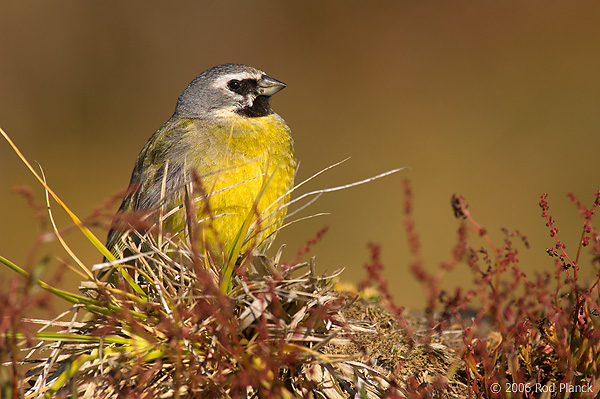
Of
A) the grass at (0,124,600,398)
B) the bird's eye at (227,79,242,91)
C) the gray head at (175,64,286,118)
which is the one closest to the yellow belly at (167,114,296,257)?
the gray head at (175,64,286,118)

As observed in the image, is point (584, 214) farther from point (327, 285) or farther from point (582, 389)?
point (327, 285)

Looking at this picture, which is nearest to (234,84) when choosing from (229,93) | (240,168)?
(229,93)

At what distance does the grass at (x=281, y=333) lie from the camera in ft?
5.59

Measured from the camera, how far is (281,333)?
187cm

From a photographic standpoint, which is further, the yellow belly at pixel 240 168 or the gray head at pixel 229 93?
the gray head at pixel 229 93

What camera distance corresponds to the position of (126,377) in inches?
69.1

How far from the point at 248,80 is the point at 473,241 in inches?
138

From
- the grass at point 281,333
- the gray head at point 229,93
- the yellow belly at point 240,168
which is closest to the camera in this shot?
the grass at point 281,333

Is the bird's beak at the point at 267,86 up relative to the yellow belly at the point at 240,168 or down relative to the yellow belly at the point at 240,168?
up

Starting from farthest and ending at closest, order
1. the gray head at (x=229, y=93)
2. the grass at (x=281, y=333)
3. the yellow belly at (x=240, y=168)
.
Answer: the gray head at (x=229, y=93) → the yellow belly at (x=240, y=168) → the grass at (x=281, y=333)

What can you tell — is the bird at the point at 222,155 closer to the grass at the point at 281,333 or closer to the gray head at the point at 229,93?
the gray head at the point at 229,93

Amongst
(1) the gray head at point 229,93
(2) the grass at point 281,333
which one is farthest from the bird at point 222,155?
(2) the grass at point 281,333

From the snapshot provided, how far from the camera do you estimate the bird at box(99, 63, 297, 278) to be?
2922mm

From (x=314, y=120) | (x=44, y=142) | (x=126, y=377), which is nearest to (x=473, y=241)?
(x=314, y=120)
